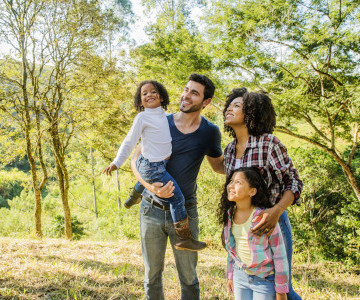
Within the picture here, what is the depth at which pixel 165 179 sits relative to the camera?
217cm

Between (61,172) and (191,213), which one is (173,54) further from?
(191,213)

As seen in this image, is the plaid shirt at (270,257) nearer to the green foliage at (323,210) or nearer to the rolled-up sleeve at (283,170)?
the rolled-up sleeve at (283,170)

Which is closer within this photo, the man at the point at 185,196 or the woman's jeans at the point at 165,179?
the woman's jeans at the point at 165,179

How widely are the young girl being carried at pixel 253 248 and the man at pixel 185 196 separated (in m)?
0.51

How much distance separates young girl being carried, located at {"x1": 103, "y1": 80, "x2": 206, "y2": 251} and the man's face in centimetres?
22

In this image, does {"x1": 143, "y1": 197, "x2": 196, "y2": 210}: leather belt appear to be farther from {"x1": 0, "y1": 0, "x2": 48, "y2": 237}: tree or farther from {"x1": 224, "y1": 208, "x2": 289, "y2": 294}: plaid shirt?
{"x1": 0, "y1": 0, "x2": 48, "y2": 237}: tree

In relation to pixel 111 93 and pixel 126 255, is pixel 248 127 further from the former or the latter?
pixel 111 93

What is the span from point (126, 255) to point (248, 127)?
4.50 meters

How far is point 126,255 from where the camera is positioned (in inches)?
217

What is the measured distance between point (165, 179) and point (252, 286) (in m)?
0.94

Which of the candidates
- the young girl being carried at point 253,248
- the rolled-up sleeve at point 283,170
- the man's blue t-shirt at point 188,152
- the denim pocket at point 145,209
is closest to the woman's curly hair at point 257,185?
the young girl being carried at point 253,248

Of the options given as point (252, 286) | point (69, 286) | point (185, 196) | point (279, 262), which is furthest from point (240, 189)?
point (69, 286)

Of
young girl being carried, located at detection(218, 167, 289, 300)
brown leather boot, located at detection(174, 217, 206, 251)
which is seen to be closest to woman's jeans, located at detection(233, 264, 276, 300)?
young girl being carried, located at detection(218, 167, 289, 300)

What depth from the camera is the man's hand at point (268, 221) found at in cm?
164
